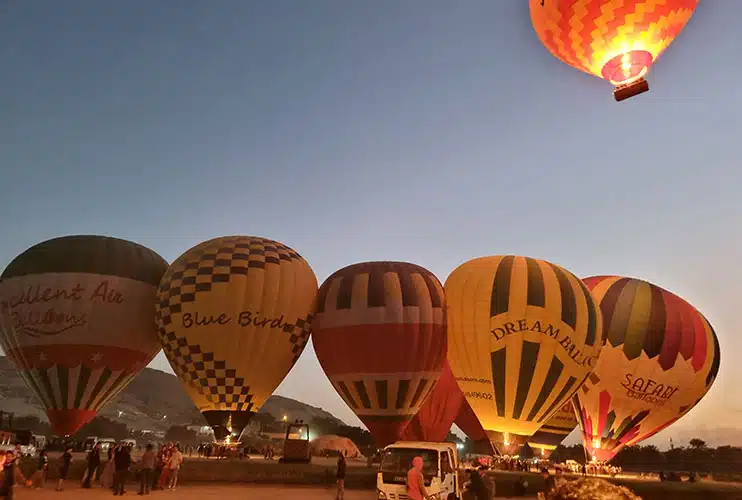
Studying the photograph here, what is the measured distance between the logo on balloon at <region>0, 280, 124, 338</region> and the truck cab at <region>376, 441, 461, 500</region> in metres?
15.1

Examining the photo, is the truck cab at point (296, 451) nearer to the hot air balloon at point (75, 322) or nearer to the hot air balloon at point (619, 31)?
the hot air balloon at point (75, 322)

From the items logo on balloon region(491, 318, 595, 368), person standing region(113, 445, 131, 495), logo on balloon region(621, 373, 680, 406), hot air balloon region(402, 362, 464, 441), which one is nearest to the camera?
person standing region(113, 445, 131, 495)

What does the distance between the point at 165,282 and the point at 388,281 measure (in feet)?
27.0

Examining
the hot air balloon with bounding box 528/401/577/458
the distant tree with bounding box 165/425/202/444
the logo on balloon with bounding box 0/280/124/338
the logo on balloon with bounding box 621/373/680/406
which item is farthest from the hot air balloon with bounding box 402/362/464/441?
the distant tree with bounding box 165/425/202/444

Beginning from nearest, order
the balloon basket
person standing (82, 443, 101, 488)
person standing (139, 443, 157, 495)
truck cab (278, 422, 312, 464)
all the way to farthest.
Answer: the balloon basket → person standing (139, 443, 157, 495) → person standing (82, 443, 101, 488) → truck cab (278, 422, 312, 464)

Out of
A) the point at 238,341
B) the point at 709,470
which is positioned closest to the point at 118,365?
the point at 238,341

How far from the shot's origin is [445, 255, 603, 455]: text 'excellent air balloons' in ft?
65.9

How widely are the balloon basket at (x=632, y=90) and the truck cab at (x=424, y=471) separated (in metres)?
7.79

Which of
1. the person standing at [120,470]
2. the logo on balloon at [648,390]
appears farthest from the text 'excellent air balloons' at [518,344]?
the person standing at [120,470]

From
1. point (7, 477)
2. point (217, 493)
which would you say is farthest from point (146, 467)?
point (7, 477)

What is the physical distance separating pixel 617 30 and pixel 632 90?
1.30m

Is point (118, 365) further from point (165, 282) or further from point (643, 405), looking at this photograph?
point (643, 405)

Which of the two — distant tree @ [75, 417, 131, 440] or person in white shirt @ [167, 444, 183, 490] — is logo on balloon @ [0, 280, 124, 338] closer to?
person in white shirt @ [167, 444, 183, 490]

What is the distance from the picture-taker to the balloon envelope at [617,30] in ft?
40.6
